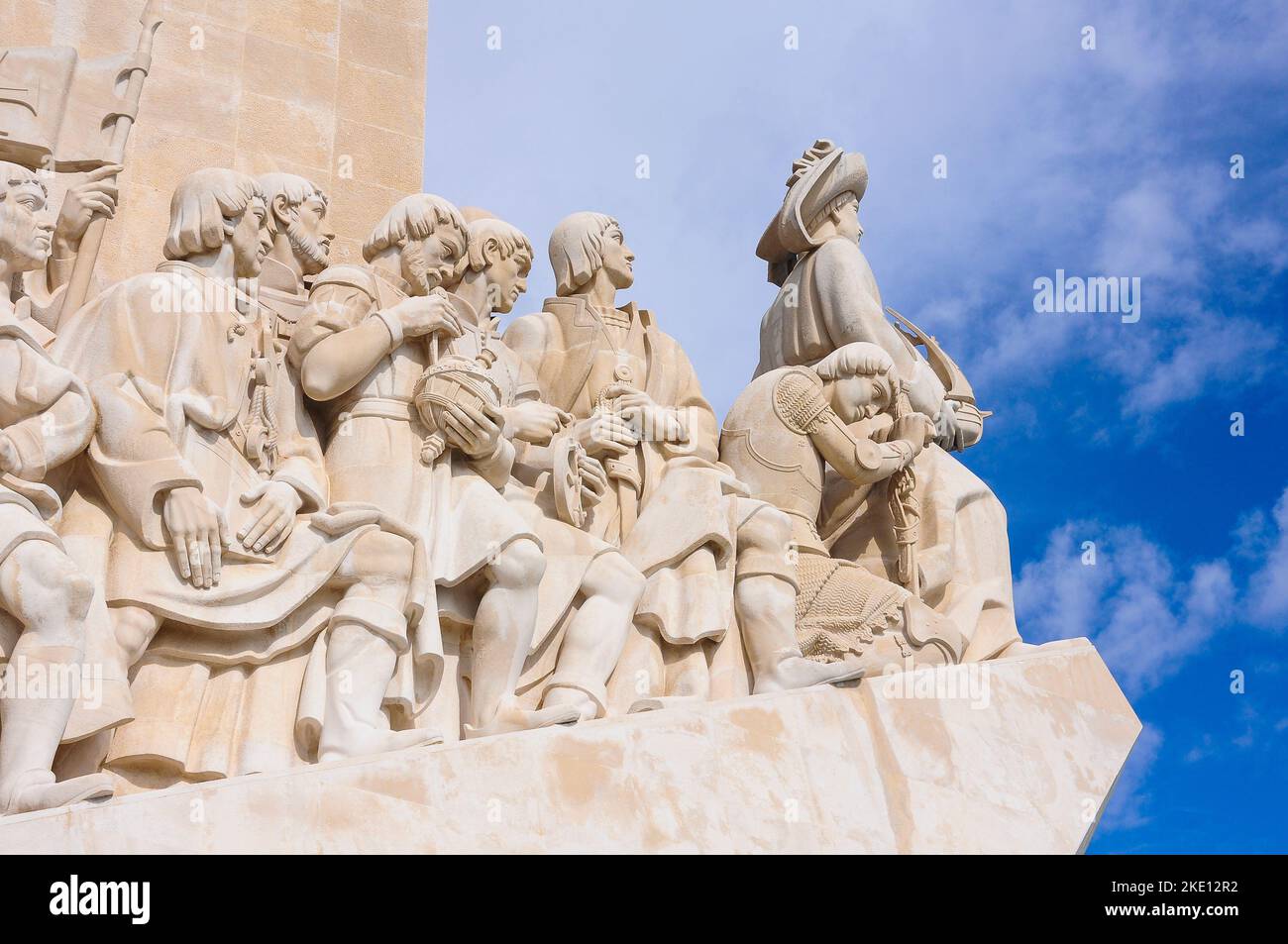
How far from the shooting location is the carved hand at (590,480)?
8.18 m

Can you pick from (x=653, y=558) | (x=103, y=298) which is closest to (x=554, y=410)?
(x=653, y=558)

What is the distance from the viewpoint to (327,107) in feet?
32.3

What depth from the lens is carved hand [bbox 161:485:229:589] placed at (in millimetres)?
6957

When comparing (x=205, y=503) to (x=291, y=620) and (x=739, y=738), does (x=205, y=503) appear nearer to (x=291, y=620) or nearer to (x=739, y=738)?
(x=291, y=620)

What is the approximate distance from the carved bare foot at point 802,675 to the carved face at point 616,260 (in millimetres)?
1973

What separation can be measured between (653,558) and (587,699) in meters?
0.76

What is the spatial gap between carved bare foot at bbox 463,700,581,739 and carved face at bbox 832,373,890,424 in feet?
7.84

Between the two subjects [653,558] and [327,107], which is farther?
[327,107]

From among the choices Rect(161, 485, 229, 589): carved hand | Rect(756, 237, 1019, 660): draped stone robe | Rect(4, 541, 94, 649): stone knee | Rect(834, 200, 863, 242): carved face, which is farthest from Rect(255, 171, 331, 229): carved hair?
Rect(834, 200, 863, 242): carved face

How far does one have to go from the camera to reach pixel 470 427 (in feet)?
25.0

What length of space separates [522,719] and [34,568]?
1771 millimetres

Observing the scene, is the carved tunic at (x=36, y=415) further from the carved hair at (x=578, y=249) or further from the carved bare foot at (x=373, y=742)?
the carved hair at (x=578, y=249)

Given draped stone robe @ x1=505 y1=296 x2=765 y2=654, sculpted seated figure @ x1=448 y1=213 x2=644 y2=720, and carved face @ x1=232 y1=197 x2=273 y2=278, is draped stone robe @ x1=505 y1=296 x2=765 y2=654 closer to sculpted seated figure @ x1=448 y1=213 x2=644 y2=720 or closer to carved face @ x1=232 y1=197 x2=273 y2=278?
sculpted seated figure @ x1=448 y1=213 x2=644 y2=720
